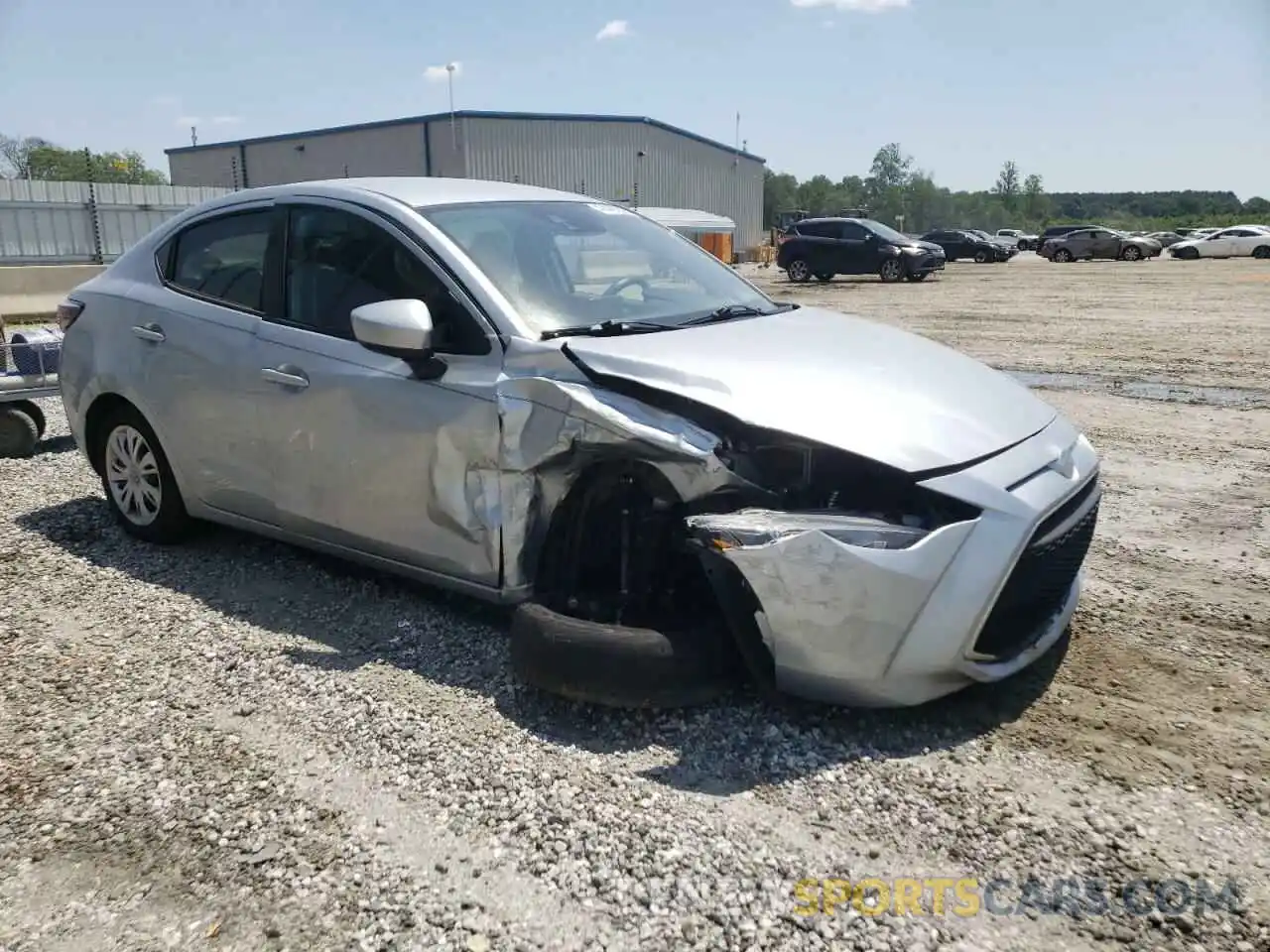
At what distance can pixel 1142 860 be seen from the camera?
248cm

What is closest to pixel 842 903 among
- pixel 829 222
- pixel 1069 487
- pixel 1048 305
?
pixel 1069 487

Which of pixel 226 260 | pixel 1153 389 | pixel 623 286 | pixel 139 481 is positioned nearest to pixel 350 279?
pixel 226 260

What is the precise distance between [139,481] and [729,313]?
3.06 m

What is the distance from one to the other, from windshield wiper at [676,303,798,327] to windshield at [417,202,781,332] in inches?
0.9

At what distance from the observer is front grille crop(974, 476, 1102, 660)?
2996 millimetres

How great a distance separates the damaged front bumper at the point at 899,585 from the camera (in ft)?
9.41

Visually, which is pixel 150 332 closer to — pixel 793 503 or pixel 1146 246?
pixel 793 503

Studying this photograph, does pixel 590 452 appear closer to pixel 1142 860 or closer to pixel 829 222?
pixel 1142 860

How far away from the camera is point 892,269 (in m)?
27.8

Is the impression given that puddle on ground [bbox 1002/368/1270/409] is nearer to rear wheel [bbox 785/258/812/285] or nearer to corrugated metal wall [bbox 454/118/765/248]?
rear wheel [bbox 785/258/812/285]

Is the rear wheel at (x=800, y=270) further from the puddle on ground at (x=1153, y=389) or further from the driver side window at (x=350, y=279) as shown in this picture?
the driver side window at (x=350, y=279)

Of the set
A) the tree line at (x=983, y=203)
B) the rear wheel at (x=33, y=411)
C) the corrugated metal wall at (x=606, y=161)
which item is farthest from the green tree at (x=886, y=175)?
the rear wheel at (x=33, y=411)

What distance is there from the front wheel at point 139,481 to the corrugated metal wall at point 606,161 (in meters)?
35.6

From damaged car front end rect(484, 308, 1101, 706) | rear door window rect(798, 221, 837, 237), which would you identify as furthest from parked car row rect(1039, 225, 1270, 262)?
damaged car front end rect(484, 308, 1101, 706)
